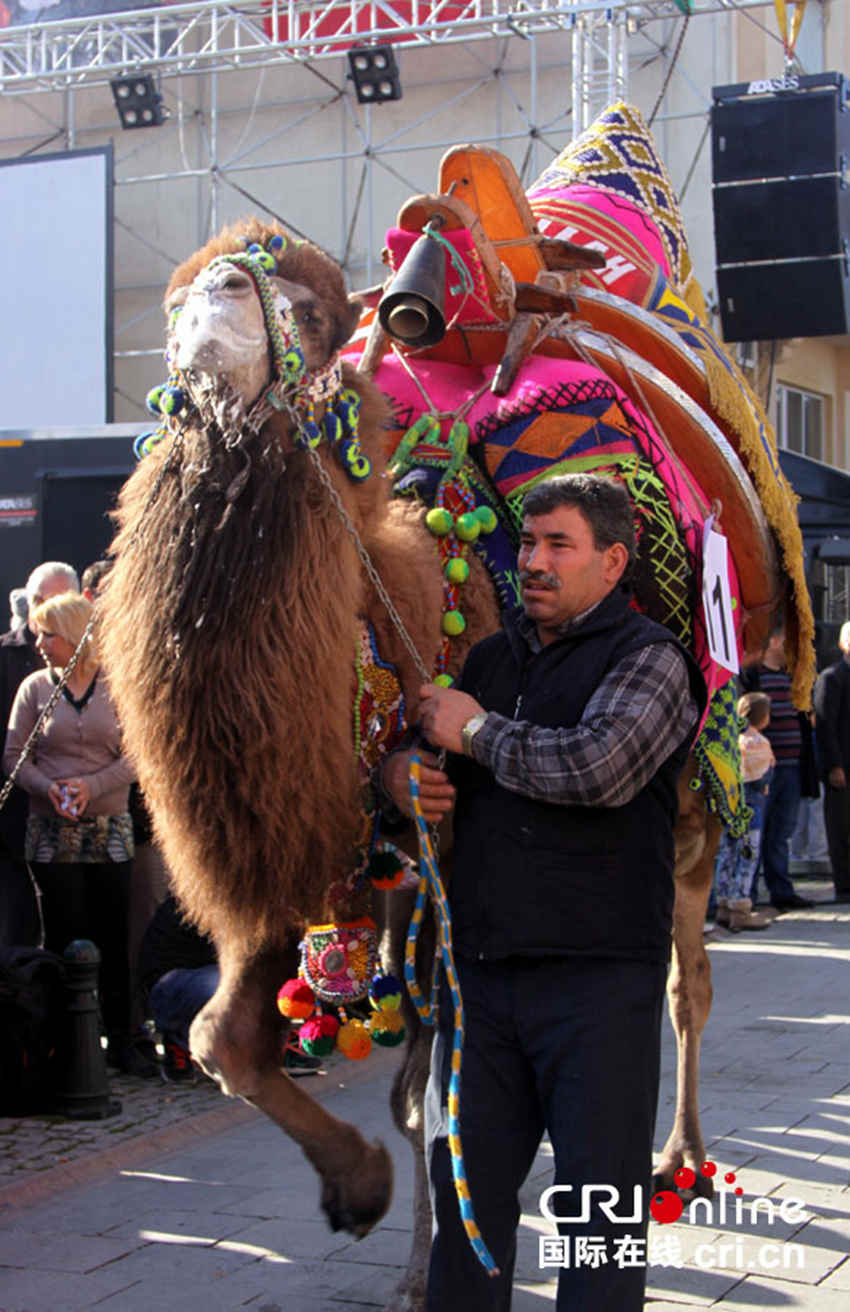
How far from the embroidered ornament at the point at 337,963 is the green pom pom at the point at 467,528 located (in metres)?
0.95

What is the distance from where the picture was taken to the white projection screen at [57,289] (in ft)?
56.2

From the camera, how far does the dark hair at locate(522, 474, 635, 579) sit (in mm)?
3094

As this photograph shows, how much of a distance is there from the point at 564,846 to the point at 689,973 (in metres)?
2.37

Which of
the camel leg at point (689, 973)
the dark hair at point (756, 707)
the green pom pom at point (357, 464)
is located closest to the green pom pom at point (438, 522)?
the green pom pom at point (357, 464)

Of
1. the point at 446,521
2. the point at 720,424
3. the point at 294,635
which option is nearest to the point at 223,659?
the point at 294,635

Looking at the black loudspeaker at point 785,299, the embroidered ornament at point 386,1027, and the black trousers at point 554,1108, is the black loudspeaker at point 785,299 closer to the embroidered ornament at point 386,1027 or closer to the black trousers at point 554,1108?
the embroidered ornament at point 386,1027

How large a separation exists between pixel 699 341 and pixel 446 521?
6.21 ft

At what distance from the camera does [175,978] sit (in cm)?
544

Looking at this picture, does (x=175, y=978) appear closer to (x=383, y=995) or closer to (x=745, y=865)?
(x=383, y=995)

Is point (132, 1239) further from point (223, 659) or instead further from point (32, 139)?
point (32, 139)

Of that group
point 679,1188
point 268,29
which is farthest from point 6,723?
point 268,29

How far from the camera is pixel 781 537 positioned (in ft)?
17.4

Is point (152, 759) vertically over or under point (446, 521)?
under

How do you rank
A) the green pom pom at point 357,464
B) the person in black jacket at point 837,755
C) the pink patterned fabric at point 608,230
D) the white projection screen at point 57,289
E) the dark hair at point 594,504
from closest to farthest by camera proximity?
1. the dark hair at point 594,504
2. the green pom pom at point 357,464
3. the pink patterned fabric at point 608,230
4. the person in black jacket at point 837,755
5. the white projection screen at point 57,289
